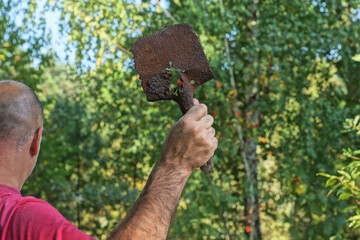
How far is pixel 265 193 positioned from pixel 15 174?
18.5 feet

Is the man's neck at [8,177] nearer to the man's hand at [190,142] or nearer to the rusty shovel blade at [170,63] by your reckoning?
the man's hand at [190,142]

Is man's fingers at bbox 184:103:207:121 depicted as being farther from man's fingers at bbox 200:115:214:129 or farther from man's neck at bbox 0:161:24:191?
man's neck at bbox 0:161:24:191

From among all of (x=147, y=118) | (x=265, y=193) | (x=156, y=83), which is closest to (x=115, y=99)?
(x=147, y=118)

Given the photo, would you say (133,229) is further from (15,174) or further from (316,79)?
(316,79)

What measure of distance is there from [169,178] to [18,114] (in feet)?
1.30

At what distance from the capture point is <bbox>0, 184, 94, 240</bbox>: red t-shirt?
1548 millimetres

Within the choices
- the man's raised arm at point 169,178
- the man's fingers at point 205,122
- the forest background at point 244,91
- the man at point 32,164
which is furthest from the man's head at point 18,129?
the forest background at point 244,91

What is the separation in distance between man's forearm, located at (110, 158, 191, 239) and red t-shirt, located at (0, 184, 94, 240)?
0.12 metres

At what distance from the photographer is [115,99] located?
7527 mm

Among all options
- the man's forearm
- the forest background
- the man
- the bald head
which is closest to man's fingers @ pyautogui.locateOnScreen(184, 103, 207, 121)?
the man

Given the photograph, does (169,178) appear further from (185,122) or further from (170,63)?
(170,63)

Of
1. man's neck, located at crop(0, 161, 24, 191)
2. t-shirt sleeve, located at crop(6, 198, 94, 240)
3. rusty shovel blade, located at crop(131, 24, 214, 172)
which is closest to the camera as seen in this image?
t-shirt sleeve, located at crop(6, 198, 94, 240)

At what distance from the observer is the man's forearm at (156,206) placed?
1646mm

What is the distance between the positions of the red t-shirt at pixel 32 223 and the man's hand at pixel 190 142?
334mm
